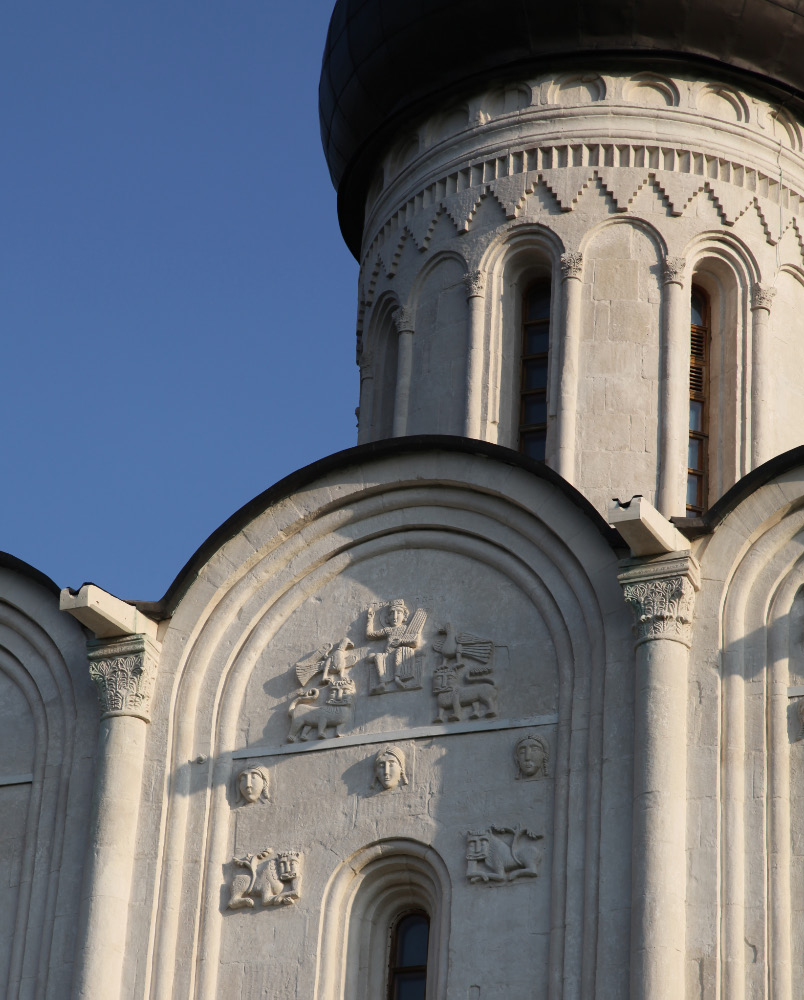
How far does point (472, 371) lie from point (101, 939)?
15.1 ft

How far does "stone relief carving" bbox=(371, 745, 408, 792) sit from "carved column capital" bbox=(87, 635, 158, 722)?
1415 mm

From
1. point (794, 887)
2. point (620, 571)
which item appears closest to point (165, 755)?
point (620, 571)

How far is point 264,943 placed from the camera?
12250mm

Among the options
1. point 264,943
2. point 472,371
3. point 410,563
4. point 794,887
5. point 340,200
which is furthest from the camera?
point 340,200

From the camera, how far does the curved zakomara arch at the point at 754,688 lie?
37.1ft

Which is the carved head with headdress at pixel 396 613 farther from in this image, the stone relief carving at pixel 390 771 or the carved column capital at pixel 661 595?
the carved column capital at pixel 661 595

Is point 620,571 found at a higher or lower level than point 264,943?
higher

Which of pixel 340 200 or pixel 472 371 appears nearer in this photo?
pixel 472 371

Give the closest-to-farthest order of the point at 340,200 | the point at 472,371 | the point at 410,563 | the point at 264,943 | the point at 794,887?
the point at 794,887 → the point at 264,943 → the point at 410,563 → the point at 472,371 → the point at 340,200

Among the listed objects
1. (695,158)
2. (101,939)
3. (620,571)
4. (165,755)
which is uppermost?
(695,158)

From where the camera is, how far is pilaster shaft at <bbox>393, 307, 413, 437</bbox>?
1526 cm


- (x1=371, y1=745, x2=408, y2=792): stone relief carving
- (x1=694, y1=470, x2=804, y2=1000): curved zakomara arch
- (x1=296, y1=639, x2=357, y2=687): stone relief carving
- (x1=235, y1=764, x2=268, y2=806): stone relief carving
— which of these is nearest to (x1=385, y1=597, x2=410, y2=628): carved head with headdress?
(x1=296, y1=639, x2=357, y2=687): stone relief carving

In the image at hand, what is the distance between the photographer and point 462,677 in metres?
12.6

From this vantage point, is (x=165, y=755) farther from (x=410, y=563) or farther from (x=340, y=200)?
(x=340, y=200)
